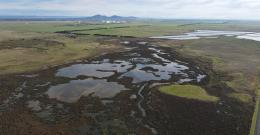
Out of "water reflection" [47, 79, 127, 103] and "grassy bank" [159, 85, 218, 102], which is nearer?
"grassy bank" [159, 85, 218, 102]

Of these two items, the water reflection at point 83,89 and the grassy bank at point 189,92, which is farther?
the water reflection at point 83,89

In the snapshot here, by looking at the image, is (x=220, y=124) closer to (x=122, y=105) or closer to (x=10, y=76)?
(x=122, y=105)

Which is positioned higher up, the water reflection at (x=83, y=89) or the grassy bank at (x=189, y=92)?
the grassy bank at (x=189, y=92)

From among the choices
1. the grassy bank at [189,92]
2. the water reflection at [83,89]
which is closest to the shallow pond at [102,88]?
the water reflection at [83,89]

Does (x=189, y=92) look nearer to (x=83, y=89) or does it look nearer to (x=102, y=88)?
(x=102, y=88)

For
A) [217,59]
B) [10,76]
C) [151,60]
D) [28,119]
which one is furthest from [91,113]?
[217,59]

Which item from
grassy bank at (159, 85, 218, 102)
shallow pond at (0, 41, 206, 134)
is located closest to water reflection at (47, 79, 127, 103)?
shallow pond at (0, 41, 206, 134)

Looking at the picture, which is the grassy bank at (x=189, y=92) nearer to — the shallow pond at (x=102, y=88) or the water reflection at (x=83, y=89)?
the shallow pond at (x=102, y=88)

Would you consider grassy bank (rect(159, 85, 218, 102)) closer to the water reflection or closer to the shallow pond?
the shallow pond

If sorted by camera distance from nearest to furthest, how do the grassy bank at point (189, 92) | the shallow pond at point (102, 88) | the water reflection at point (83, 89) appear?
the shallow pond at point (102, 88), the grassy bank at point (189, 92), the water reflection at point (83, 89)

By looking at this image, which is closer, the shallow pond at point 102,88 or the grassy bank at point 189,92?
the shallow pond at point 102,88

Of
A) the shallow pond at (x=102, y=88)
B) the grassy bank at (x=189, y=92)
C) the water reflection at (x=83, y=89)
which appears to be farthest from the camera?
the water reflection at (x=83, y=89)

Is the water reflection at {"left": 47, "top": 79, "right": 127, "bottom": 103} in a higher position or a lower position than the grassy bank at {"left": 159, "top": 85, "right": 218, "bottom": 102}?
lower
